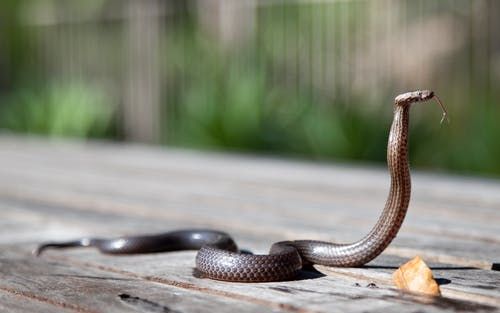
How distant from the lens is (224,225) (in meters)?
4.26

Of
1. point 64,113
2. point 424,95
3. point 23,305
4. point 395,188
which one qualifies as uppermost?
point 424,95

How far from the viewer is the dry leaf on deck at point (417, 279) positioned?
2586 mm

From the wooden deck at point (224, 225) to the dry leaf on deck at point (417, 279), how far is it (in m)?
0.04

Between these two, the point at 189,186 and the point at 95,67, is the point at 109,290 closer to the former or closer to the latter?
the point at 189,186

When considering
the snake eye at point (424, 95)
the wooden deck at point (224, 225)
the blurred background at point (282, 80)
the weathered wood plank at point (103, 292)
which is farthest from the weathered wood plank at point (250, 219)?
the blurred background at point (282, 80)

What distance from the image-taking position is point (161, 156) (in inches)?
310

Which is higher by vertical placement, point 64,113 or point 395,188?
point 395,188

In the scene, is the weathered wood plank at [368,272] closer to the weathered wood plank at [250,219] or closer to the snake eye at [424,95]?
the weathered wood plank at [250,219]

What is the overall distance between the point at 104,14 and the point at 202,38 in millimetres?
3254

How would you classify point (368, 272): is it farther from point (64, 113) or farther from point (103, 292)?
point (64, 113)

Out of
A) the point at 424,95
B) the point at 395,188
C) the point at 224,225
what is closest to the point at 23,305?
the point at 395,188

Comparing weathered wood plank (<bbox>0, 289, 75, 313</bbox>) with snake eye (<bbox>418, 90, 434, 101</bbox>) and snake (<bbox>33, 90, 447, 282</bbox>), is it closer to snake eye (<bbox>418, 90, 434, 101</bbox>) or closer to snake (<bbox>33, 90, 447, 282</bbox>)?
snake (<bbox>33, 90, 447, 282</bbox>)

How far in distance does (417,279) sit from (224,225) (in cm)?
173

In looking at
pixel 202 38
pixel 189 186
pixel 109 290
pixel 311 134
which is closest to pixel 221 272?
pixel 109 290
